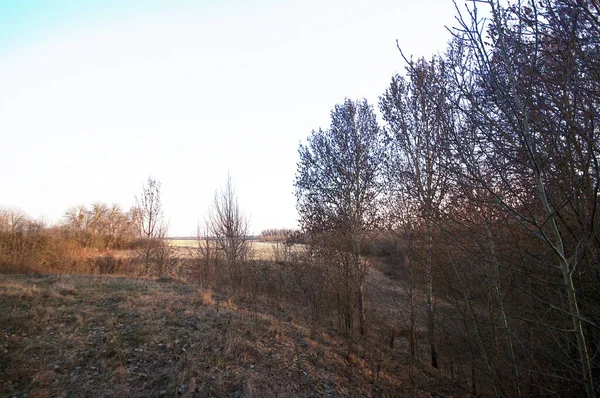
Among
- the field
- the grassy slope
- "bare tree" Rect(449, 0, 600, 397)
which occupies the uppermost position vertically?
"bare tree" Rect(449, 0, 600, 397)

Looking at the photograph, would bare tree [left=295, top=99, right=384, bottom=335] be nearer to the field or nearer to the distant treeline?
the field

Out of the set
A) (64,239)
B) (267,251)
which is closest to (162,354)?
(64,239)

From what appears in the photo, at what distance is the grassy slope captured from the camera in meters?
5.02

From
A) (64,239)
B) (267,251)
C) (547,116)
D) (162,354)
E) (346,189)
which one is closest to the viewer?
(547,116)

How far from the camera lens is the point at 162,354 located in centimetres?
595

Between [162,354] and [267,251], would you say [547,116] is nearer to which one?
[162,354]

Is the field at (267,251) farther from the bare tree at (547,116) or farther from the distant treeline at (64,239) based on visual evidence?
the bare tree at (547,116)

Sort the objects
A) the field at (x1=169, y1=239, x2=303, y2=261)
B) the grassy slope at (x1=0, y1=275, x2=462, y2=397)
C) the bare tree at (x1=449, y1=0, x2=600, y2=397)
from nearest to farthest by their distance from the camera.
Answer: the bare tree at (x1=449, y1=0, x2=600, y2=397)
the grassy slope at (x1=0, y1=275, x2=462, y2=397)
the field at (x1=169, y1=239, x2=303, y2=261)

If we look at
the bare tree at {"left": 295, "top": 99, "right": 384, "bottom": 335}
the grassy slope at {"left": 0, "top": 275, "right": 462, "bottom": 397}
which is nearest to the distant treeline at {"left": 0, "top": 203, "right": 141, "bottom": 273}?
the grassy slope at {"left": 0, "top": 275, "right": 462, "bottom": 397}

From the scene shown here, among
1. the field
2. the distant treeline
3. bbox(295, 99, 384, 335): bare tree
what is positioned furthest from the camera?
the field

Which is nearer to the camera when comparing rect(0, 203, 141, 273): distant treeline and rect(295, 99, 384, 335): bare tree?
rect(295, 99, 384, 335): bare tree

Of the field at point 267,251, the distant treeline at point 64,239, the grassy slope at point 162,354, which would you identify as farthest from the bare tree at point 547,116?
the distant treeline at point 64,239

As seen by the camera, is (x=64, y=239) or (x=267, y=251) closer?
(x=64, y=239)

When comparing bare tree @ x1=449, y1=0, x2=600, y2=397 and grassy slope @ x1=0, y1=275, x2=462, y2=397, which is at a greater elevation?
bare tree @ x1=449, y1=0, x2=600, y2=397
